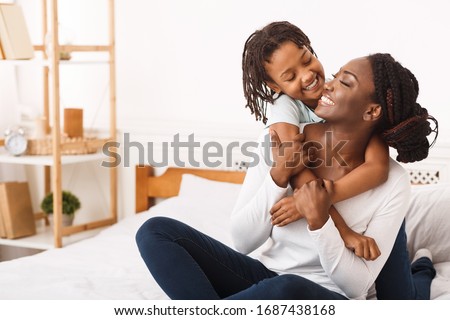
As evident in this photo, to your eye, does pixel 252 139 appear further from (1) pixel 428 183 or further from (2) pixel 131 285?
(2) pixel 131 285

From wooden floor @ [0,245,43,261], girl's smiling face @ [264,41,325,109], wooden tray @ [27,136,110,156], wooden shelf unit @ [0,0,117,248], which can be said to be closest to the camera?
girl's smiling face @ [264,41,325,109]

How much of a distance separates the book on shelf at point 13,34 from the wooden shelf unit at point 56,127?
0.12 feet

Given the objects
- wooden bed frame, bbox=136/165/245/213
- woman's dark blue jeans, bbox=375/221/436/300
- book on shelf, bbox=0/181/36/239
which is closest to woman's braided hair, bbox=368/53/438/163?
woman's dark blue jeans, bbox=375/221/436/300

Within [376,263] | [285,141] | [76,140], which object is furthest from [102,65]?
[376,263]

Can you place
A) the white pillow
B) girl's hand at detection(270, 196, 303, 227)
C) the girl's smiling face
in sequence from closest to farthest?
girl's hand at detection(270, 196, 303, 227), the girl's smiling face, the white pillow

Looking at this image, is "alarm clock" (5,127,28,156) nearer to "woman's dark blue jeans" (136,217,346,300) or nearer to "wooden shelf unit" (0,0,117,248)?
"wooden shelf unit" (0,0,117,248)

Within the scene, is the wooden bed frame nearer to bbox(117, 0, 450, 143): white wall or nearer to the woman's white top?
bbox(117, 0, 450, 143): white wall

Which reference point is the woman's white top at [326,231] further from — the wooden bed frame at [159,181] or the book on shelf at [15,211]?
the book on shelf at [15,211]

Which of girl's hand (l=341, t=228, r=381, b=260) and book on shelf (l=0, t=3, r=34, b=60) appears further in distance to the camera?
book on shelf (l=0, t=3, r=34, b=60)

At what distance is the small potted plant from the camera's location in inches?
117

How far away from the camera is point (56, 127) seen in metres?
2.68

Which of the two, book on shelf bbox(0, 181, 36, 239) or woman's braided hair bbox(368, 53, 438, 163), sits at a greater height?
woman's braided hair bbox(368, 53, 438, 163)

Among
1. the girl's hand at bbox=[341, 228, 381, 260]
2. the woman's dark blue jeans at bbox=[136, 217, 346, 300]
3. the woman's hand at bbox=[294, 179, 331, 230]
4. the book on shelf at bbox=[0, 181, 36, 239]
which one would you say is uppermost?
the woman's hand at bbox=[294, 179, 331, 230]

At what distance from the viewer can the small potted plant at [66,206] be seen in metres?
2.96
